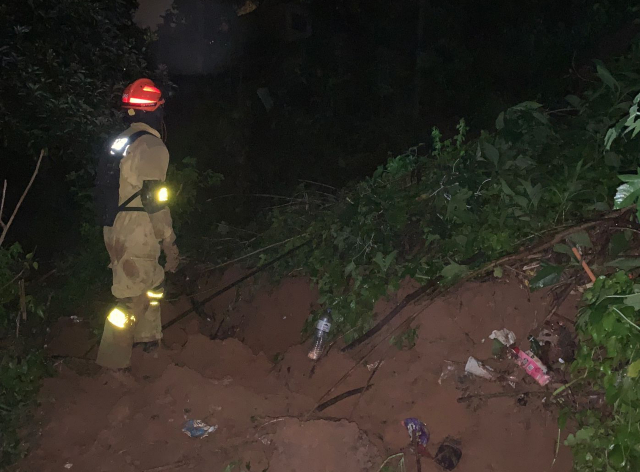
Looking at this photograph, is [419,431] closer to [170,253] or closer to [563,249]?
[563,249]

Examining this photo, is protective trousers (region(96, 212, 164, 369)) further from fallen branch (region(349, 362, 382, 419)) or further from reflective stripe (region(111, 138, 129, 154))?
fallen branch (region(349, 362, 382, 419))

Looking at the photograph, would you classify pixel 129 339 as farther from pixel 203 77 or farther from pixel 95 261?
pixel 203 77

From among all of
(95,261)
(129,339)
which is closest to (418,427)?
(129,339)

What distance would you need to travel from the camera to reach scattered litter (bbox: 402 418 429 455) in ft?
7.93

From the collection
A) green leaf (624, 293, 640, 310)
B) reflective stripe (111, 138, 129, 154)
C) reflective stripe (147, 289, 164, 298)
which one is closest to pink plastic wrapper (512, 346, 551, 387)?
green leaf (624, 293, 640, 310)

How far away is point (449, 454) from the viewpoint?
2336 mm

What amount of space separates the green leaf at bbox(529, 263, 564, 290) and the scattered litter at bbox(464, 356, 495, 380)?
53cm

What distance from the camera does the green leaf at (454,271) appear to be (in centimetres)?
279

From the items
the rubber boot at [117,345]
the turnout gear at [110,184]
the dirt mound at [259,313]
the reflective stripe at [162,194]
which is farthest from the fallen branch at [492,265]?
the turnout gear at [110,184]

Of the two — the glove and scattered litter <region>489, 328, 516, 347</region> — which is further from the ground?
scattered litter <region>489, 328, 516, 347</region>

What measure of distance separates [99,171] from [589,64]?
8161 mm

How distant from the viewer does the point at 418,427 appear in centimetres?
247

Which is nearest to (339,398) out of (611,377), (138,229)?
(611,377)

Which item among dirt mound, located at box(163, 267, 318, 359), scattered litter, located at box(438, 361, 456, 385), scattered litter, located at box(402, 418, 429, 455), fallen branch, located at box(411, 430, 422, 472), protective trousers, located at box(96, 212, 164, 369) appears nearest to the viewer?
fallen branch, located at box(411, 430, 422, 472)
